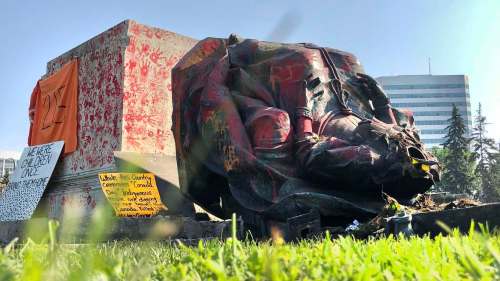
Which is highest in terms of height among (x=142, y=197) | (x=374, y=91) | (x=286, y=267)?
(x=374, y=91)

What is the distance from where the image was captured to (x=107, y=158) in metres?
10.0

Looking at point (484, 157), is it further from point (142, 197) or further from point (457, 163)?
point (142, 197)

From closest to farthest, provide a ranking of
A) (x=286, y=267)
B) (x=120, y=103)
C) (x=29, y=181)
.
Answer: (x=286, y=267) < (x=120, y=103) < (x=29, y=181)

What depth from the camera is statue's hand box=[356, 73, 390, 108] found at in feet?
18.4

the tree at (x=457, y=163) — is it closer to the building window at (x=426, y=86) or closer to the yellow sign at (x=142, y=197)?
the yellow sign at (x=142, y=197)

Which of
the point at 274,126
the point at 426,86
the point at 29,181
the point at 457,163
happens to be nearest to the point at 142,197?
the point at 274,126

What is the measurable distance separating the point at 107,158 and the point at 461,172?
31465mm

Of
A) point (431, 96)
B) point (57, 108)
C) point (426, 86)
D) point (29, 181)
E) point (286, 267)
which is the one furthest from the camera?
point (426, 86)

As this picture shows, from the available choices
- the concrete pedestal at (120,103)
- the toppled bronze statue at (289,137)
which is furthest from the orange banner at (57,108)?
the toppled bronze statue at (289,137)

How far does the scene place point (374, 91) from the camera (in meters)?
5.67

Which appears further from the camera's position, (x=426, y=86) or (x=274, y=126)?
(x=426, y=86)

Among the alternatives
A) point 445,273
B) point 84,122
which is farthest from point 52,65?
point 445,273

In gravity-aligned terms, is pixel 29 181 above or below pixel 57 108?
below

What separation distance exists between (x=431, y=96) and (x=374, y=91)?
8948 cm
